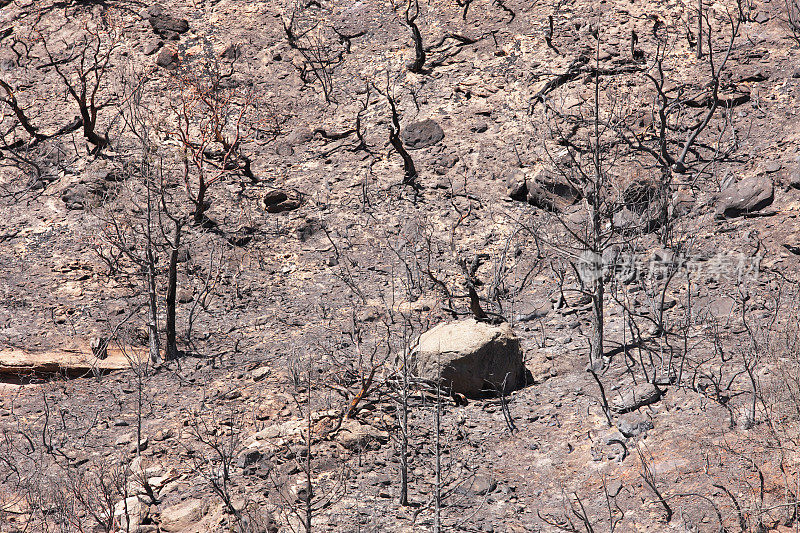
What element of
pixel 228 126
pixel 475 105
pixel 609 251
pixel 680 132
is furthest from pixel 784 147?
pixel 228 126

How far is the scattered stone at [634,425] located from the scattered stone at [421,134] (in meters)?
5.75

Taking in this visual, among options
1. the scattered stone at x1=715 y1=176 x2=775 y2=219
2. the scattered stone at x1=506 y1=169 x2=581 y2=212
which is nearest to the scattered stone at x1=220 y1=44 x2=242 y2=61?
the scattered stone at x1=506 y1=169 x2=581 y2=212

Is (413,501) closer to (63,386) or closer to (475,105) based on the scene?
(63,386)

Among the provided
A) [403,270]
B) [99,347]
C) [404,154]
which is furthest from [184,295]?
[404,154]

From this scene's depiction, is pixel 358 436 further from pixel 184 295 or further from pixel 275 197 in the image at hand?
pixel 275 197

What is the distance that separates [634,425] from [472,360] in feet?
5.12

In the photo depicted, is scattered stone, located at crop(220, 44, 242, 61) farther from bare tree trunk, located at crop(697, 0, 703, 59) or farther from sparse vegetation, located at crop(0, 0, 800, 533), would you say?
bare tree trunk, located at crop(697, 0, 703, 59)

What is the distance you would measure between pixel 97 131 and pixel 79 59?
7.03ft

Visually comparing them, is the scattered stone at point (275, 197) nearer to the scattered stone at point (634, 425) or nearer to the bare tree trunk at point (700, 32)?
the scattered stone at point (634, 425)

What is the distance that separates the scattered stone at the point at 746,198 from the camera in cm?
903

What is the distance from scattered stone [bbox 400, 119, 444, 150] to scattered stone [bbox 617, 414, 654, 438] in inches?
226

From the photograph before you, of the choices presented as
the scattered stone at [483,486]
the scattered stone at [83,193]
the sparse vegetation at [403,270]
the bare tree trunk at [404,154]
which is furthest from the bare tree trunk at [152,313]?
the scattered stone at [483,486]

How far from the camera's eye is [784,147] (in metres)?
9.65

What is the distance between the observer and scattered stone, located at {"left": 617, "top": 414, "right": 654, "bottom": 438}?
6.64 metres
